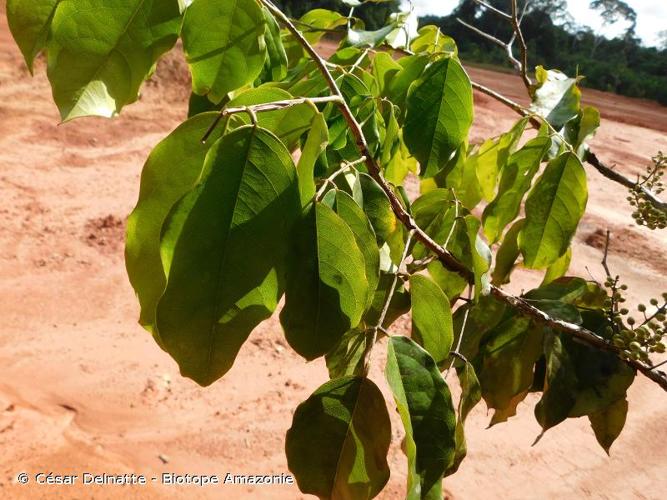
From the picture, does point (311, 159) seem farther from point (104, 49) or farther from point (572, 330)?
point (572, 330)

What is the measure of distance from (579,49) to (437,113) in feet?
98.2

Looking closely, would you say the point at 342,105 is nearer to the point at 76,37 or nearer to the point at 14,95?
the point at 76,37

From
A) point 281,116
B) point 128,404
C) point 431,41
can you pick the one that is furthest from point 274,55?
point 128,404

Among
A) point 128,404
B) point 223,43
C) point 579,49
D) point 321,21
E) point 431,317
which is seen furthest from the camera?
point 579,49

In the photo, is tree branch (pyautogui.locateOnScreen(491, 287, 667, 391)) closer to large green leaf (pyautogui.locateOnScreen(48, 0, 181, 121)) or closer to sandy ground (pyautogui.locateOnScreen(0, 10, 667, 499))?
large green leaf (pyautogui.locateOnScreen(48, 0, 181, 121))

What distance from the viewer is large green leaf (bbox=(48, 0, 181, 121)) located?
448 mm

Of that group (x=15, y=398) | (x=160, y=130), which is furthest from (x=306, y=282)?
(x=160, y=130)

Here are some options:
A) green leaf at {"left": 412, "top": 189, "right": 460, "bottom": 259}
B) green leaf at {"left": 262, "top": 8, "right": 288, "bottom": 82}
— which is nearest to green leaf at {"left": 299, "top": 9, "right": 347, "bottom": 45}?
green leaf at {"left": 262, "top": 8, "right": 288, "bottom": 82}

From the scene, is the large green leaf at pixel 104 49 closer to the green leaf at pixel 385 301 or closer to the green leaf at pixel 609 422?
the green leaf at pixel 385 301

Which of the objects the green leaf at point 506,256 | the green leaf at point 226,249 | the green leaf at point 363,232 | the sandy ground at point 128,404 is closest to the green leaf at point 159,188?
the green leaf at point 226,249

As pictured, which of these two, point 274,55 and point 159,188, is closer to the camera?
point 159,188

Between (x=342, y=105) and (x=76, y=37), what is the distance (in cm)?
21

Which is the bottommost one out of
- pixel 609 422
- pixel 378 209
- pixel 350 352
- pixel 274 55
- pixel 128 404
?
pixel 128 404

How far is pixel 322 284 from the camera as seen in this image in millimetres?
481
